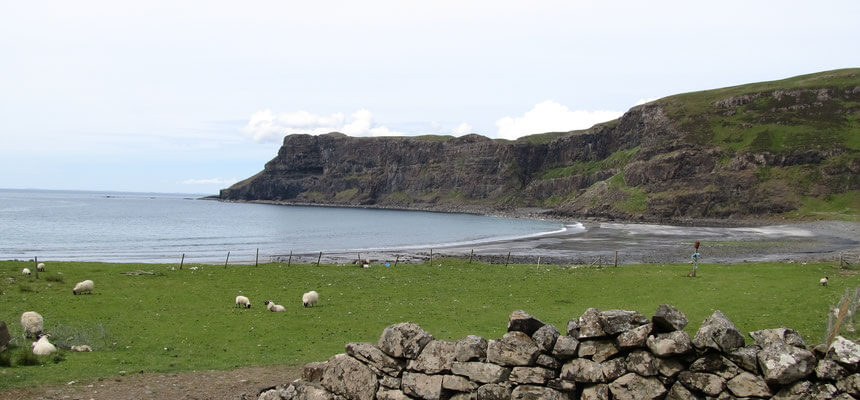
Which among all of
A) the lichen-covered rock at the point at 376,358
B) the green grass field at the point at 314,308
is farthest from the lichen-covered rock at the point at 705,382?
the green grass field at the point at 314,308

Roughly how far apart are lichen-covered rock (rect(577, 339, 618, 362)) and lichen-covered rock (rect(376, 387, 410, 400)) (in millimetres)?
4007

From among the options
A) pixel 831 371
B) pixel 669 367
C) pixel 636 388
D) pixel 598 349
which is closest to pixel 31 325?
pixel 598 349

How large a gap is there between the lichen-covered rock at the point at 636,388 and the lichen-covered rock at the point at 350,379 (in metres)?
5.29

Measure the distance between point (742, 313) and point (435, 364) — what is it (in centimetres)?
1798

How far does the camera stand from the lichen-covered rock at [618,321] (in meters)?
11.4

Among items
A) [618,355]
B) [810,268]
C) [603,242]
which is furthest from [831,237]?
[618,355]

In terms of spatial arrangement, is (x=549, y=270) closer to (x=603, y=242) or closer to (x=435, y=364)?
(x=435, y=364)

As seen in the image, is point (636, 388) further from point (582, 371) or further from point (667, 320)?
point (667, 320)

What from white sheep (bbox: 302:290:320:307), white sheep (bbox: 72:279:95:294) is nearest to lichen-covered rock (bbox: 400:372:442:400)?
white sheep (bbox: 302:290:320:307)

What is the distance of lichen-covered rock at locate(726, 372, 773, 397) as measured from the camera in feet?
33.4

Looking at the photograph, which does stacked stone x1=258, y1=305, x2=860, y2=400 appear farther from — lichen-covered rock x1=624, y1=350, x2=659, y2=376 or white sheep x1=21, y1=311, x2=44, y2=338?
white sheep x1=21, y1=311, x2=44, y2=338

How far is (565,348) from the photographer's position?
1162 centimetres

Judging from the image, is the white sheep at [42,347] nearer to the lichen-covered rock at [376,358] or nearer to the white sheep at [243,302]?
the white sheep at [243,302]

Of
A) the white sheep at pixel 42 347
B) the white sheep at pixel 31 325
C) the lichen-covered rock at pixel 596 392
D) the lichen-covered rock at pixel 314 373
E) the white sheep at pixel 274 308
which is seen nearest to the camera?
the lichen-covered rock at pixel 596 392
